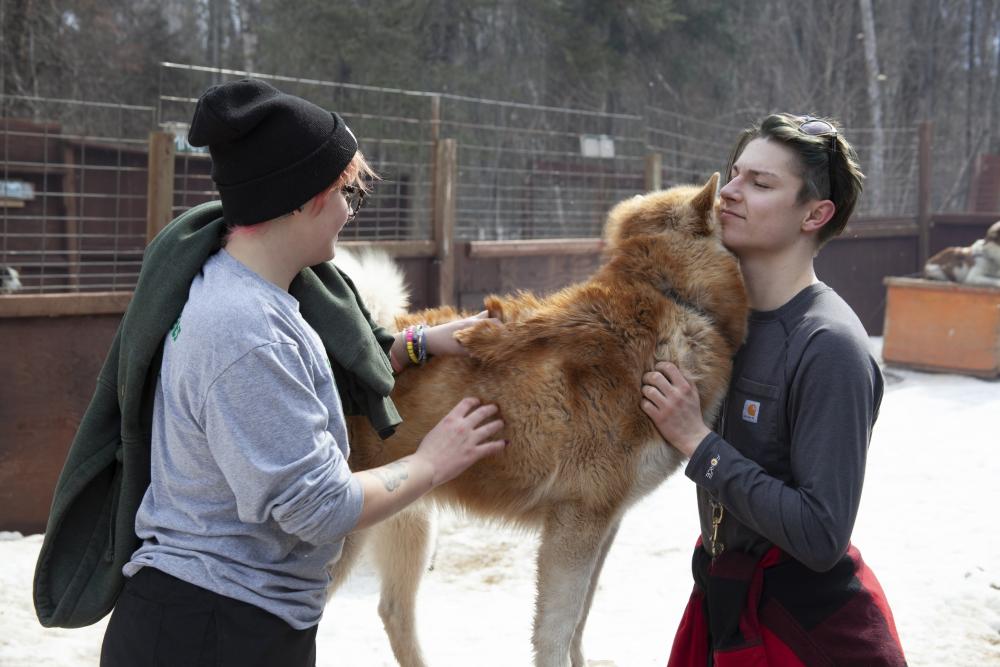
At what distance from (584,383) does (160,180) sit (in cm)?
337

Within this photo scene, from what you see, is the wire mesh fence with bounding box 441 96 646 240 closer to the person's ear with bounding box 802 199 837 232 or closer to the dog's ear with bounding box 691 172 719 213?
the dog's ear with bounding box 691 172 719 213

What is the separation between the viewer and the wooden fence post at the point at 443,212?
21.6 feet

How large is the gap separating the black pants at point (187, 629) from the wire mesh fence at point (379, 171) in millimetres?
3772

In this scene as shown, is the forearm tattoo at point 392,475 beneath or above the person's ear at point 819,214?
beneath

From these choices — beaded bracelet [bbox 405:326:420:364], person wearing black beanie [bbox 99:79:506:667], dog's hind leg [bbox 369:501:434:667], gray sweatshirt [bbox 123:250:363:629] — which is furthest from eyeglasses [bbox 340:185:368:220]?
dog's hind leg [bbox 369:501:434:667]

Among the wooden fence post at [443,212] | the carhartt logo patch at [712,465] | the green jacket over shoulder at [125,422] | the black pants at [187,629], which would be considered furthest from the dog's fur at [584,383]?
the wooden fence post at [443,212]

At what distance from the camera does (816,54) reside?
20.1 meters

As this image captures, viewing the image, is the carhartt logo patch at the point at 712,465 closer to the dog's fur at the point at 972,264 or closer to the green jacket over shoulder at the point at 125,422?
the green jacket over shoulder at the point at 125,422

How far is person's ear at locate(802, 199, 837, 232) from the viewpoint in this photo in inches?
84.0

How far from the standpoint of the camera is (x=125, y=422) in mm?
1667

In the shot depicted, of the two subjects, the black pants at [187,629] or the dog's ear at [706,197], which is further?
the dog's ear at [706,197]

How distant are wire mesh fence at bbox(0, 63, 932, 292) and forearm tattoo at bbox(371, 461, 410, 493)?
12.6ft

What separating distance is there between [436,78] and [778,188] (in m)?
12.7

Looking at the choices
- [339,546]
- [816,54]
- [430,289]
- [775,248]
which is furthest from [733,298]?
[816,54]
